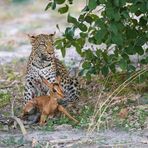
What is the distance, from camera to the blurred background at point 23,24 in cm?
1360

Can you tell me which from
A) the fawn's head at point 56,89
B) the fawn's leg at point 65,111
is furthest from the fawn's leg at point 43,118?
the fawn's head at point 56,89

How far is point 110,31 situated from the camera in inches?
349

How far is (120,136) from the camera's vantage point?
8.26 m

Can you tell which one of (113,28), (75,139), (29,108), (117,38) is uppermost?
(113,28)

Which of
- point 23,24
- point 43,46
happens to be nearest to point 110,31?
point 43,46

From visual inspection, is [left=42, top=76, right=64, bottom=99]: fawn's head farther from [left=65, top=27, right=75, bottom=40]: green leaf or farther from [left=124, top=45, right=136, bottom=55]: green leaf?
[left=124, top=45, right=136, bottom=55]: green leaf

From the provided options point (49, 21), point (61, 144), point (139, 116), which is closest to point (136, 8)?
point (139, 116)

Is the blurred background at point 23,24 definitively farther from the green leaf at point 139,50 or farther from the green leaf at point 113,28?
the green leaf at point 113,28

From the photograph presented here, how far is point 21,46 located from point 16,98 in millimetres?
4392

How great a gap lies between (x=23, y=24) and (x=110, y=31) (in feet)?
27.6

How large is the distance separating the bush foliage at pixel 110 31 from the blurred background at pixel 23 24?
7.72 ft

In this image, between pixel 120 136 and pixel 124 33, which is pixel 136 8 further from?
pixel 120 136

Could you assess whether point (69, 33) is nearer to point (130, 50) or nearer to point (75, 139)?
point (130, 50)

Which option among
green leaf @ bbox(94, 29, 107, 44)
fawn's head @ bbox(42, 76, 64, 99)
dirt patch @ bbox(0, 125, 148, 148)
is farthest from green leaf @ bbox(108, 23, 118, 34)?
dirt patch @ bbox(0, 125, 148, 148)
